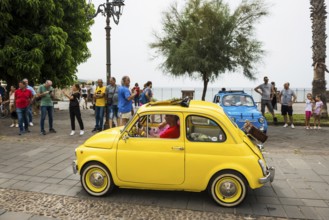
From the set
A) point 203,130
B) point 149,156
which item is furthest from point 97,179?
point 203,130

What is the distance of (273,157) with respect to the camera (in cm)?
783

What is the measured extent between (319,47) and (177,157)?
46.0ft

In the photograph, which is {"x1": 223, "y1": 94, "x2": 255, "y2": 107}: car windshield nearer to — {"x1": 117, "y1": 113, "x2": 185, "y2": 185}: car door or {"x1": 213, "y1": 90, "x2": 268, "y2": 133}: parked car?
{"x1": 213, "y1": 90, "x2": 268, "y2": 133}: parked car

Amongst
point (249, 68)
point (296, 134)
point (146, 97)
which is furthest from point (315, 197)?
point (249, 68)

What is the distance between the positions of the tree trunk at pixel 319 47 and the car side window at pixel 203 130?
42.1 feet

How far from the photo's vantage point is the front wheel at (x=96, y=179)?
17.1 feet

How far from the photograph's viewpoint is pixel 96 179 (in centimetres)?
526

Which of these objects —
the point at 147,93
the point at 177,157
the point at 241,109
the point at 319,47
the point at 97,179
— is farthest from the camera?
the point at 319,47

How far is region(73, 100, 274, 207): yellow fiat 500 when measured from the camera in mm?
4801

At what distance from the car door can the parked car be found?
16.8 ft

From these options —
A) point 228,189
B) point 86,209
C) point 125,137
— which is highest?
point 125,137

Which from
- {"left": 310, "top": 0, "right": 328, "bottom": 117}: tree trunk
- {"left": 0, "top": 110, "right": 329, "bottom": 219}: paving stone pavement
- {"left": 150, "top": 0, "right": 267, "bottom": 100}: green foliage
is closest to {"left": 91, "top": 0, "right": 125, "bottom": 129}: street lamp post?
{"left": 0, "top": 110, "right": 329, "bottom": 219}: paving stone pavement

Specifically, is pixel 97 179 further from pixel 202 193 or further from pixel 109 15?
pixel 109 15

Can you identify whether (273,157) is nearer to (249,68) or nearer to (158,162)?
(158,162)
